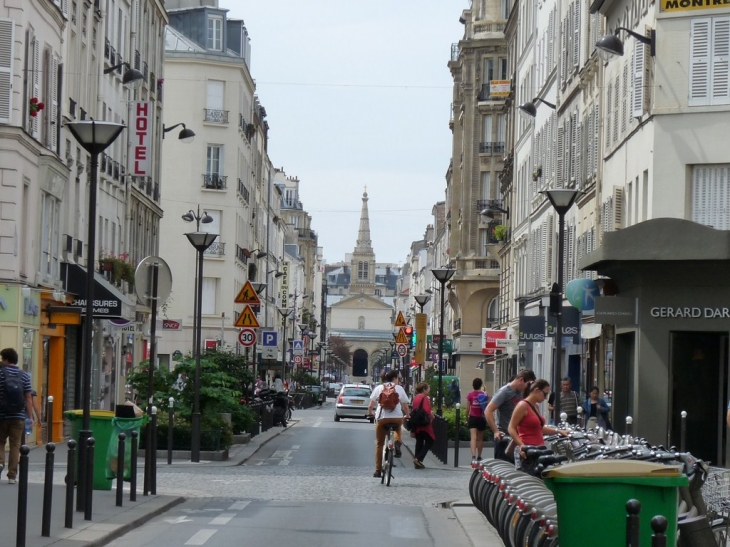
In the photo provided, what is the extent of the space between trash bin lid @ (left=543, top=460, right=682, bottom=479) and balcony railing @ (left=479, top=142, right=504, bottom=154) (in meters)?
74.1

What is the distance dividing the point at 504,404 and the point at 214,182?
57.6 m

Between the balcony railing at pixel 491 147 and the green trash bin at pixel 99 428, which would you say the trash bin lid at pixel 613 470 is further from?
the balcony railing at pixel 491 147

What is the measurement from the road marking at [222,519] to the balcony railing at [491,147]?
6666 centimetres

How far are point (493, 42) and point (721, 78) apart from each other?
54.3 meters

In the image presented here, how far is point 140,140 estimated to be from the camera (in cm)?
4753

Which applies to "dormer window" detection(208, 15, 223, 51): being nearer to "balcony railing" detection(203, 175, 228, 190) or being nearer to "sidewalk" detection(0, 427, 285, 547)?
"balcony railing" detection(203, 175, 228, 190)

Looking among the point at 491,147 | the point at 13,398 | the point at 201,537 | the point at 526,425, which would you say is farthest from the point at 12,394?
the point at 491,147

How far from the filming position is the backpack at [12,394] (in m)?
20.1

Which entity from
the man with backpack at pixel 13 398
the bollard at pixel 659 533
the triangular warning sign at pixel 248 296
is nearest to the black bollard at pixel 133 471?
the man with backpack at pixel 13 398

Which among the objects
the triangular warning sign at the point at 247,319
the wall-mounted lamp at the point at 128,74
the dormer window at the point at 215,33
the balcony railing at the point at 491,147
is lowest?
the triangular warning sign at the point at 247,319

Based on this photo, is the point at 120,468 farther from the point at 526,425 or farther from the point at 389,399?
the point at 389,399


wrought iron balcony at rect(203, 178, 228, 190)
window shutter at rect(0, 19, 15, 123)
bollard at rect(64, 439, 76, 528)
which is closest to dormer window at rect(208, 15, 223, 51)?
wrought iron balcony at rect(203, 178, 228, 190)

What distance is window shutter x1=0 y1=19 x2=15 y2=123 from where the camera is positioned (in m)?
30.0

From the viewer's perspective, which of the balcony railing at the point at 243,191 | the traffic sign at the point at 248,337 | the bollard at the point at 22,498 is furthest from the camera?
the balcony railing at the point at 243,191
